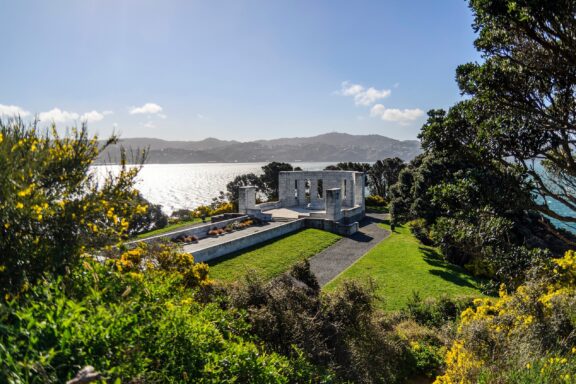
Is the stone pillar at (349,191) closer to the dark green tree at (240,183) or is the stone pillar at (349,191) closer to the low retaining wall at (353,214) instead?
the low retaining wall at (353,214)

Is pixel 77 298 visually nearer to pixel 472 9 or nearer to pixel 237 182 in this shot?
pixel 472 9

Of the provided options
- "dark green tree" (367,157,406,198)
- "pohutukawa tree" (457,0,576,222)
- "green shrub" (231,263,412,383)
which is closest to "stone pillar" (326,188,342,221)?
"green shrub" (231,263,412,383)

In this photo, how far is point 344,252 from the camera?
24.8 metres

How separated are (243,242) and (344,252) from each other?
25.5ft

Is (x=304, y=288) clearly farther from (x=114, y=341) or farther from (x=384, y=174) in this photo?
(x=384, y=174)

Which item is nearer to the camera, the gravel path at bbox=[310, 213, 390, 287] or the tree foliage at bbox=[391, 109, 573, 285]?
the tree foliage at bbox=[391, 109, 573, 285]

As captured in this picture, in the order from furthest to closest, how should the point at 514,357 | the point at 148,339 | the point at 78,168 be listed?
the point at 514,357, the point at 78,168, the point at 148,339

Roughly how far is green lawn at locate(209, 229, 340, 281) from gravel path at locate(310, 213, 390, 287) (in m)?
0.80

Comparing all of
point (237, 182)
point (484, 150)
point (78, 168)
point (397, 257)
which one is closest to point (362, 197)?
point (397, 257)

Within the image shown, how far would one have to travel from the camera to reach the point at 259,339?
7801 mm

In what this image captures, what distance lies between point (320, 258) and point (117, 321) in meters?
20.0

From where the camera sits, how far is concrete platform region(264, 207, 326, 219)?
34244 millimetres

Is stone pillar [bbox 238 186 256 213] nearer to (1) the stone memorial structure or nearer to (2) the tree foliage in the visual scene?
(1) the stone memorial structure

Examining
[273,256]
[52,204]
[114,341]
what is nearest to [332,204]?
[273,256]
